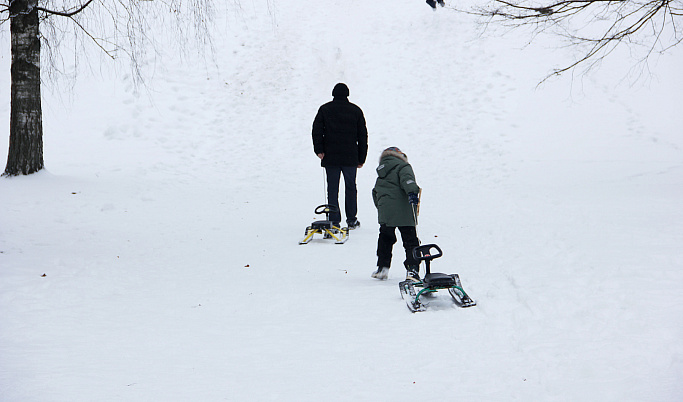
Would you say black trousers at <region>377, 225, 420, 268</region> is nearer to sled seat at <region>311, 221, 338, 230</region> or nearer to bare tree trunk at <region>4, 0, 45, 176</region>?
sled seat at <region>311, 221, 338, 230</region>

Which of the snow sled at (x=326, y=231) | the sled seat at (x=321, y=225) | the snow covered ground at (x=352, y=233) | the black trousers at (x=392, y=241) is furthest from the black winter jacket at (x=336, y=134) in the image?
the black trousers at (x=392, y=241)

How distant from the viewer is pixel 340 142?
26.9 ft

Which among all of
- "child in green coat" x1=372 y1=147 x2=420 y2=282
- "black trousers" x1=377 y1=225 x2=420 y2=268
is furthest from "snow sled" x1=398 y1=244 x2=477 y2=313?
"black trousers" x1=377 y1=225 x2=420 y2=268

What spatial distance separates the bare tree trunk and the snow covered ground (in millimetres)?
350

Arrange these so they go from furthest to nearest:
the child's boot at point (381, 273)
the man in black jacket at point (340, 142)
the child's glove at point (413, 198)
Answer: the man in black jacket at point (340, 142), the child's boot at point (381, 273), the child's glove at point (413, 198)

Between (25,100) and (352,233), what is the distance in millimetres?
5951

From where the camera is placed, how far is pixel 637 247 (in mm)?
6297

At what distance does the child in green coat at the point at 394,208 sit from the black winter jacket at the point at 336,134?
2.50m

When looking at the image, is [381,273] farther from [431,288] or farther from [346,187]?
[346,187]

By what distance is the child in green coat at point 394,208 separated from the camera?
18.2ft

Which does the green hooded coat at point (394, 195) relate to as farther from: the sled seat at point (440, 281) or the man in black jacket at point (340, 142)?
the man in black jacket at point (340, 142)

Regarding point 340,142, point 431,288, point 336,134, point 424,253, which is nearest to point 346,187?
point 340,142

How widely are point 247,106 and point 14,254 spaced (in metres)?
9.80

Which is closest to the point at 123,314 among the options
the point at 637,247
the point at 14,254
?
the point at 14,254
